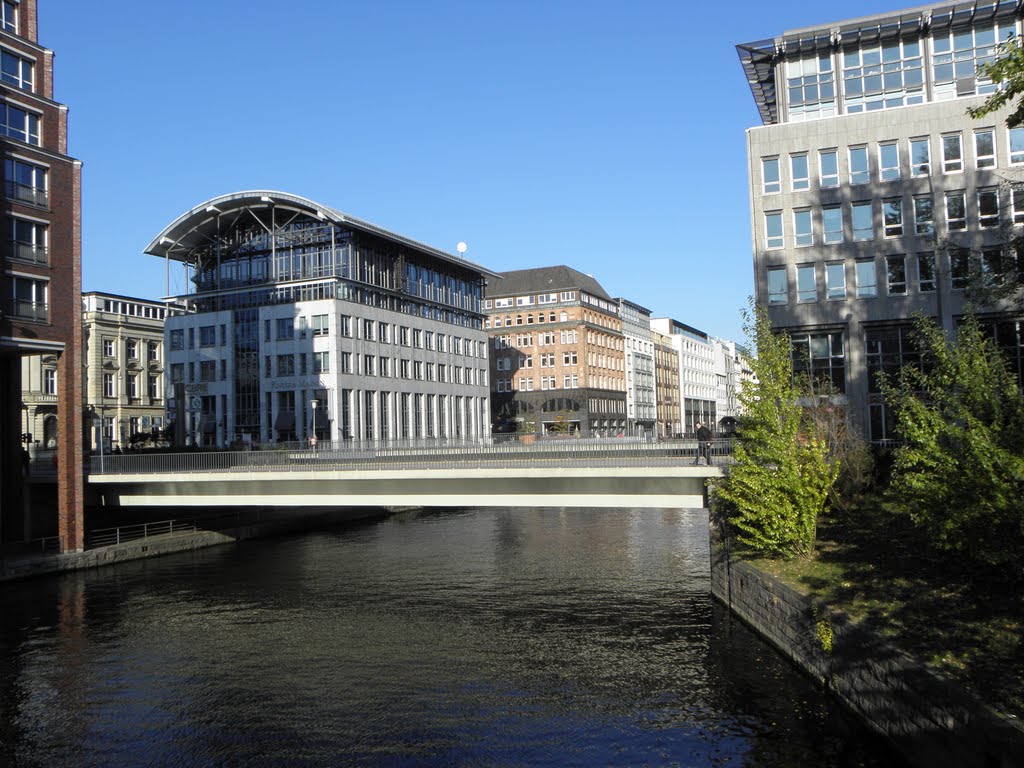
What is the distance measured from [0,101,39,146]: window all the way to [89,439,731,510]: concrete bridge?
1534cm

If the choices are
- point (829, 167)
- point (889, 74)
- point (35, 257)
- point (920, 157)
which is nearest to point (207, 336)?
point (35, 257)

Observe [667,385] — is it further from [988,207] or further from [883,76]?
[988,207]

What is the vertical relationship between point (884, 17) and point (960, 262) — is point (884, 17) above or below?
above

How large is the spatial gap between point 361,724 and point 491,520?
4213cm

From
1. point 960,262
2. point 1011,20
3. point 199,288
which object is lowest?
point 960,262

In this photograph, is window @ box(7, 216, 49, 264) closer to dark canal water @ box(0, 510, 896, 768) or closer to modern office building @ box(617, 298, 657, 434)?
dark canal water @ box(0, 510, 896, 768)

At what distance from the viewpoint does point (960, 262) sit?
48344mm

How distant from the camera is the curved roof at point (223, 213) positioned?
83.8m

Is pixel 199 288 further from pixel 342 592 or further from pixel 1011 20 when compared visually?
pixel 1011 20

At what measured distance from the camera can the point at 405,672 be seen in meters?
23.4

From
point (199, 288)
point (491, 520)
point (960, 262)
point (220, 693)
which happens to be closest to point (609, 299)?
point (199, 288)

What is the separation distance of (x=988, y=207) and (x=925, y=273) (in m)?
4.60

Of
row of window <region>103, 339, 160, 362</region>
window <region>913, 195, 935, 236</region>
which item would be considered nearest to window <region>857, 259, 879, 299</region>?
window <region>913, 195, 935, 236</region>

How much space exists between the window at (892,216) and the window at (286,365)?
175 ft
